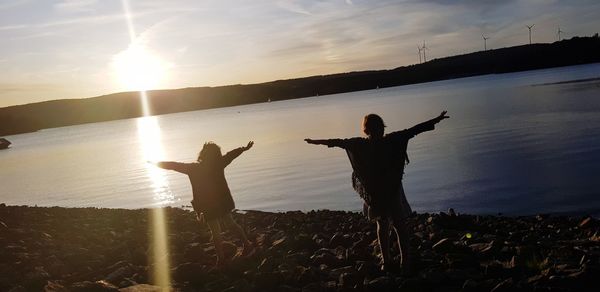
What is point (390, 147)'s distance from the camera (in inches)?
317

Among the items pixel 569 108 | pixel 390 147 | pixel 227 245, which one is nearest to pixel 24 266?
pixel 227 245

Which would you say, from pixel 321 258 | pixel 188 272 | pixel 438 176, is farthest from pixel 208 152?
pixel 438 176

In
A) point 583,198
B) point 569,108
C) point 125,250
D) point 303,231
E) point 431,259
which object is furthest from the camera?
point 569,108

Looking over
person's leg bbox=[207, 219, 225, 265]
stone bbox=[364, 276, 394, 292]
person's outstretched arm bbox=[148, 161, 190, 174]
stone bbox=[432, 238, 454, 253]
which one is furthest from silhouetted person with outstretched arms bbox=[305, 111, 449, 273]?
person's leg bbox=[207, 219, 225, 265]

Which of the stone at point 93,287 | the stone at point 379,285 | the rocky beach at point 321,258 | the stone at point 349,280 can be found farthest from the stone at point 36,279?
the stone at point 379,285

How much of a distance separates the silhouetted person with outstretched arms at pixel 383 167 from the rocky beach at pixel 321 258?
0.90m

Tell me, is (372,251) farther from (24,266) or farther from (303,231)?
(24,266)

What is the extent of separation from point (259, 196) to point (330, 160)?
10.4m

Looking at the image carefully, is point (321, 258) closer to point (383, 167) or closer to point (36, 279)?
point (383, 167)

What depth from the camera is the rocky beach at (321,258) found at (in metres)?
7.92

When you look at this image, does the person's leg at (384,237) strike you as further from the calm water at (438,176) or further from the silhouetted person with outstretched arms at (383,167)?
the calm water at (438,176)

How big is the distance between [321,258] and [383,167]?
2.91m

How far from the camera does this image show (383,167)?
8.10m

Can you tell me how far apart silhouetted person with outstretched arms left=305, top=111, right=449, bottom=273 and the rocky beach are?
90cm
